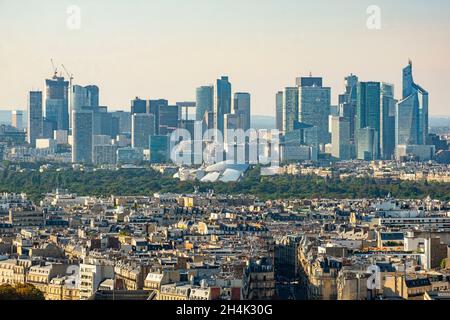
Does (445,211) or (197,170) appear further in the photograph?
(197,170)

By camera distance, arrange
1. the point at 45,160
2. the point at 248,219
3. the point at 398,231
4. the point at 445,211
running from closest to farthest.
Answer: the point at 398,231, the point at 248,219, the point at 445,211, the point at 45,160

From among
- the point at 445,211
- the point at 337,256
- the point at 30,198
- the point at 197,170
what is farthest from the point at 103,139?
the point at 337,256

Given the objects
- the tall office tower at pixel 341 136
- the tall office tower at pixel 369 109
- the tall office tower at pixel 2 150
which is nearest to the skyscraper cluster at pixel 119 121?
the tall office tower at pixel 2 150

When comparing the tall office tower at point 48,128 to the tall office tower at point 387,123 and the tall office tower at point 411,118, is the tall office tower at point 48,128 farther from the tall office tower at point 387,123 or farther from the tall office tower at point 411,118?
the tall office tower at point 411,118

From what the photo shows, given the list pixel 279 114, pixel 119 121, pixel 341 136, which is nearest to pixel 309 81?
pixel 279 114
